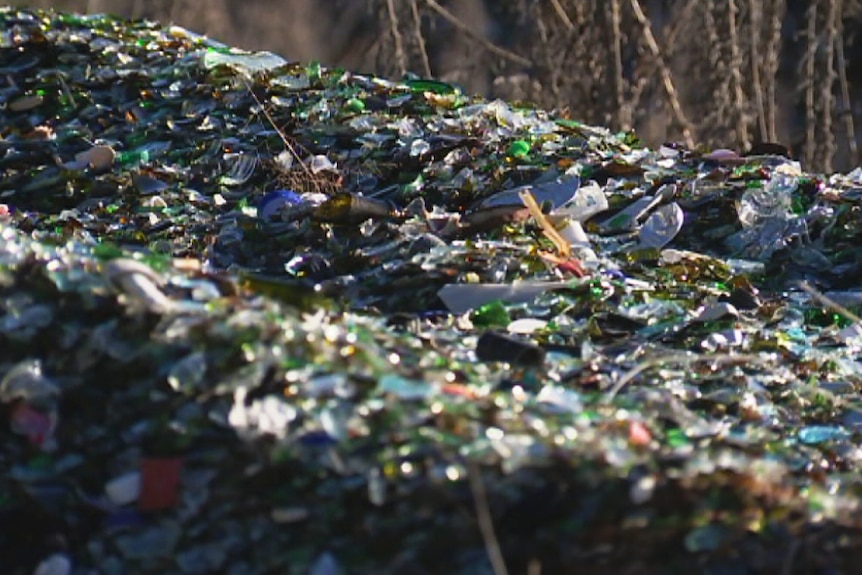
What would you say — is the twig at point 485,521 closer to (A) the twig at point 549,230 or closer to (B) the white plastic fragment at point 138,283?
(B) the white plastic fragment at point 138,283

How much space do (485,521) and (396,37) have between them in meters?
4.07

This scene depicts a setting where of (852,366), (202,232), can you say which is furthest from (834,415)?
(202,232)

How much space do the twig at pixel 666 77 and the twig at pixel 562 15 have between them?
26 centimetres

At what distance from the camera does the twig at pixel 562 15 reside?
5.25m

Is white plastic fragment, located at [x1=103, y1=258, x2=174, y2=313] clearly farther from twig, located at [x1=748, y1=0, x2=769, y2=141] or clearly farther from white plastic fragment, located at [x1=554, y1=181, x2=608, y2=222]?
twig, located at [x1=748, y1=0, x2=769, y2=141]

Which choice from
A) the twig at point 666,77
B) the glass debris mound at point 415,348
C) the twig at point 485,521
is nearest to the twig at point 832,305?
the glass debris mound at point 415,348

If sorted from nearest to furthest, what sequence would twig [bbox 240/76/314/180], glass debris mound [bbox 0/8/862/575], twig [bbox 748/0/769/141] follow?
glass debris mound [bbox 0/8/862/575], twig [bbox 240/76/314/180], twig [bbox 748/0/769/141]

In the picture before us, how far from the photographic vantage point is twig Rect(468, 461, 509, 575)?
4.35 feet

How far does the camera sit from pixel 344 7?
24.7 ft

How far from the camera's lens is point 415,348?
1832 mm

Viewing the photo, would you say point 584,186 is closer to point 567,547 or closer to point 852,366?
point 852,366

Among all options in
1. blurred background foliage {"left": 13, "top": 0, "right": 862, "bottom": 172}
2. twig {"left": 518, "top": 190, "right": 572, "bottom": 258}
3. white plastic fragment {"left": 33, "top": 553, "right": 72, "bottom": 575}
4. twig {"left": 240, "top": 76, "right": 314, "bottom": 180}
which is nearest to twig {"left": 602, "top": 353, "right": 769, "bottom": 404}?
twig {"left": 518, "top": 190, "right": 572, "bottom": 258}

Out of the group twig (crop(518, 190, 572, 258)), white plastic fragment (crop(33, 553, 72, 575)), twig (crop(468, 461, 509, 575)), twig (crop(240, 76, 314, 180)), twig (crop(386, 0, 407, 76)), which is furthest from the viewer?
twig (crop(386, 0, 407, 76))

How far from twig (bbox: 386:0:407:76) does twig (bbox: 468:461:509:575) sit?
3.96 metres
